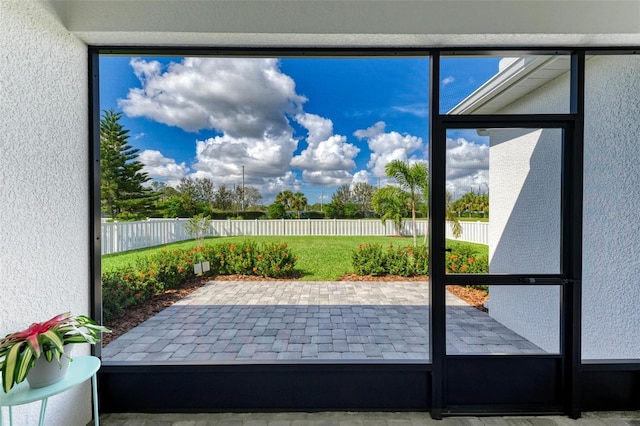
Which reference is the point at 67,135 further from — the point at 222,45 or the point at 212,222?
the point at 212,222

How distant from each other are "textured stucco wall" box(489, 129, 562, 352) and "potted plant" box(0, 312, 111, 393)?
2.64 metres

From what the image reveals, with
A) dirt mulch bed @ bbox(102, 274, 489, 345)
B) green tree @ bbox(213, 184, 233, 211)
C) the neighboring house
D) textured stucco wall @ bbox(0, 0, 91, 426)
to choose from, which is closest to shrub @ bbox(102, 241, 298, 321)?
dirt mulch bed @ bbox(102, 274, 489, 345)

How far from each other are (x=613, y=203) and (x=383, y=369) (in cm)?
214

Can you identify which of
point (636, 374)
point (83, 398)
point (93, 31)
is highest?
point (93, 31)

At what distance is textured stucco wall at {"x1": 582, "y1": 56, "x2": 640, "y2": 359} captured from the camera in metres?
2.04

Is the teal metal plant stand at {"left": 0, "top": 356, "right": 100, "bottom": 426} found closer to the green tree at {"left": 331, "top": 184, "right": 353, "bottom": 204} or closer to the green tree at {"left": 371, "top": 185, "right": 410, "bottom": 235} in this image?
the green tree at {"left": 331, "top": 184, "right": 353, "bottom": 204}

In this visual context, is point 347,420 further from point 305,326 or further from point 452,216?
point 452,216

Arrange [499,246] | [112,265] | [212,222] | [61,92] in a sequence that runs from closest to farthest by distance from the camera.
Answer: [61,92]
[499,246]
[112,265]
[212,222]

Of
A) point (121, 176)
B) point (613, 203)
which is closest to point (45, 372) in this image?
point (121, 176)

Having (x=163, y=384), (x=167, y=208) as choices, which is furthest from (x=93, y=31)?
(x=163, y=384)

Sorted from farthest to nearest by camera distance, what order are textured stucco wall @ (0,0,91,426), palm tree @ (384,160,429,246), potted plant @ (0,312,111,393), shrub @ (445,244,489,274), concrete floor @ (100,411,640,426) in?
1. palm tree @ (384,160,429,246)
2. shrub @ (445,244,489,274)
3. concrete floor @ (100,411,640,426)
4. textured stucco wall @ (0,0,91,426)
5. potted plant @ (0,312,111,393)

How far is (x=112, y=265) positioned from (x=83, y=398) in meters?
1.09

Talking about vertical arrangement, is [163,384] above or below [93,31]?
below

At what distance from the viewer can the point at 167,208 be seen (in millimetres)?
3529
